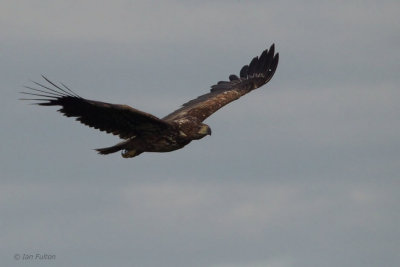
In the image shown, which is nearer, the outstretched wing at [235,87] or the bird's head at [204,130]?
the bird's head at [204,130]

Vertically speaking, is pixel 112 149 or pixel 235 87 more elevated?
pixel 235 87

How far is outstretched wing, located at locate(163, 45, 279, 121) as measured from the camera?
2643 cm

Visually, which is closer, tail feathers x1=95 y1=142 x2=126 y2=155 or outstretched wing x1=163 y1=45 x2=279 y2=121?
tail feathers x1=95 y1=142 x2=126 y2=155

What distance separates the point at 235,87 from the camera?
94.0 ft

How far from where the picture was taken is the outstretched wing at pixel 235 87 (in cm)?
2643

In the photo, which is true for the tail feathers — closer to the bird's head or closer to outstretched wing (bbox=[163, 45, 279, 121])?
the bird's head

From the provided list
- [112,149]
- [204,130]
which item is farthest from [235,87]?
[112,149]

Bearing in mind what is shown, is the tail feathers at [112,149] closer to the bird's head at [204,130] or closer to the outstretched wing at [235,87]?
the bird's head at [204,130]

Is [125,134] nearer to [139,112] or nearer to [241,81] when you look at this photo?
[139,112]

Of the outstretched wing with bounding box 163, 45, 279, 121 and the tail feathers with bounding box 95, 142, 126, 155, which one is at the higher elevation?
the outstretched wing with bounding box 163, 45, 279, 121

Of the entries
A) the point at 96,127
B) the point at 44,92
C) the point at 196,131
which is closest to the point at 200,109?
the point at 196,131

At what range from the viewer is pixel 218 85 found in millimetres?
29188

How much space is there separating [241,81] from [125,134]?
6.58m

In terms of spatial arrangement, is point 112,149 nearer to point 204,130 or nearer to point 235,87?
point 204,130
